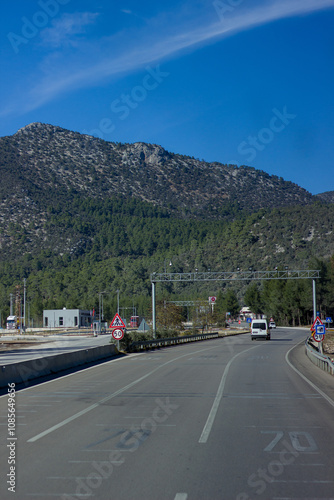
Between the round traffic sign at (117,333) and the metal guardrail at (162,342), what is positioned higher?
the round traffic sign at (117,333)

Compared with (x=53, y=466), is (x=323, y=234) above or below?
above

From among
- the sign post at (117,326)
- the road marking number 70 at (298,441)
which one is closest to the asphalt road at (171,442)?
the road marking number 70 at (298,441)

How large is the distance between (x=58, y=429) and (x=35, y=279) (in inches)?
7419

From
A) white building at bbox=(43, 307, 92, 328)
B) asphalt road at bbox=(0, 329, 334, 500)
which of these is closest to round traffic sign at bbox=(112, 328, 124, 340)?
asphalt road at bbox=(0, 329, 334, 500)

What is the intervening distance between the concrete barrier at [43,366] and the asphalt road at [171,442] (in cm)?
119

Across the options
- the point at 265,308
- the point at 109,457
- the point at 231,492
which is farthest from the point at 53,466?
the point at 265,308

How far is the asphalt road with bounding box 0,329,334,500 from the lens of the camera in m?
6.95

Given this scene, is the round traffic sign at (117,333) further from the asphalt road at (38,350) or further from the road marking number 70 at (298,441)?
the road marking number 70 at (298,441)

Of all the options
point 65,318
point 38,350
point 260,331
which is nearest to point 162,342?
point 38,350

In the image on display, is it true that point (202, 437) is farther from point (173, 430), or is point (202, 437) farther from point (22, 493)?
point (22, 493)

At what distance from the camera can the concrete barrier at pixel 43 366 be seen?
18.6m

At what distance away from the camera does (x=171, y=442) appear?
31.1 ft

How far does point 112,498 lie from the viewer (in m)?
6.55

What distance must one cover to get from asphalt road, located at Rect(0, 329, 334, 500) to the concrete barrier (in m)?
1.19
